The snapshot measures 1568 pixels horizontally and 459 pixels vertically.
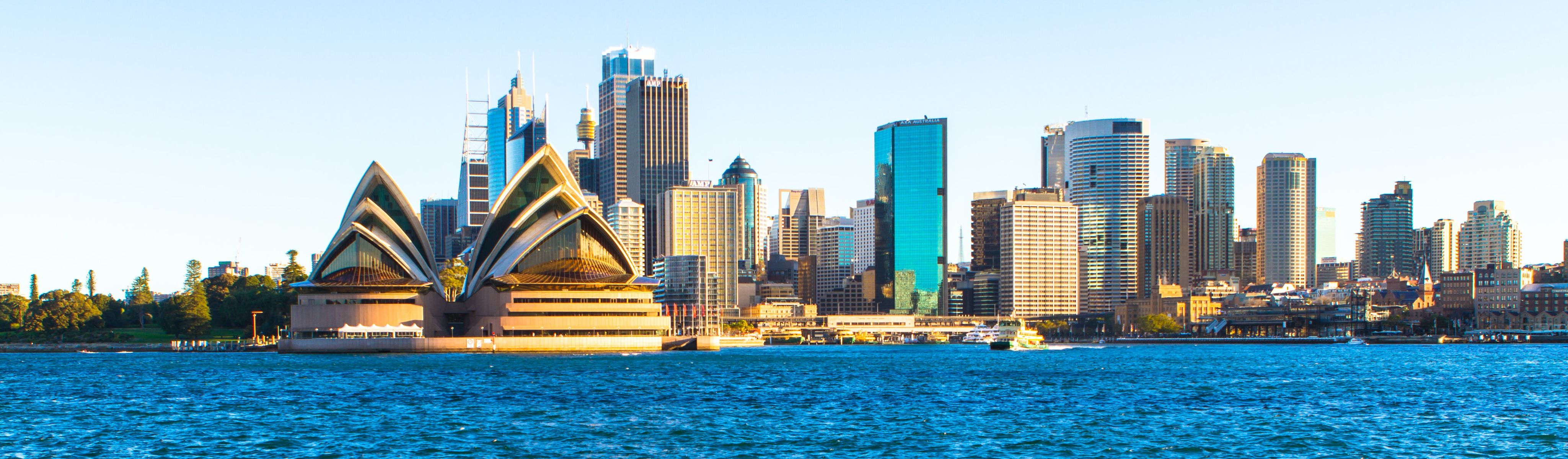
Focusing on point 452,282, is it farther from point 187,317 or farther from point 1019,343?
point 1019,343

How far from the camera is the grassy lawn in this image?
17538 centimetres

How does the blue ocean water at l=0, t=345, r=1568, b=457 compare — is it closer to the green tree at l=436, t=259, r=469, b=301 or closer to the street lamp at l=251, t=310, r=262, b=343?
the street lamp at l=251, t=310, r=262, b=343

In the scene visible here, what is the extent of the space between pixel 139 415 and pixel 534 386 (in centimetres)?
2175

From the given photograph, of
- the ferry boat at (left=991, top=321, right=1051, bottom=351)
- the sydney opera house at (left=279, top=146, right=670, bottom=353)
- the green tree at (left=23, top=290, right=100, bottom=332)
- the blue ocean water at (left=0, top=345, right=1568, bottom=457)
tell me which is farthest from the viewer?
the green tree at (left=23, top=290, right=100, bottom=332)

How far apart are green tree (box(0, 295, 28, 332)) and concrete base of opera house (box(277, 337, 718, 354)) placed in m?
54.1

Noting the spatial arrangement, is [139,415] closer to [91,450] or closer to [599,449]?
[91,450]

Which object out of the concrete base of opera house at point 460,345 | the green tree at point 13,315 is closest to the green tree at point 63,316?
the green tree at point 13,315

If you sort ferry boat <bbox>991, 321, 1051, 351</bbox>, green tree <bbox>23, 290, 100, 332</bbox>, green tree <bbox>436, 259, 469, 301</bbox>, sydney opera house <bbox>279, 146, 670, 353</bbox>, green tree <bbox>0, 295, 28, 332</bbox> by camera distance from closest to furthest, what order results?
sydney opera house <bbox>279, 146, 670, 353</bbox> → ferry boat <bbox>991, 321, 1051, 351</bbox> → green tree <bbox>23, 290, 100, 332</bbox> → green tree <bbox>0, 295, 28, 332</bbox> → green tree <bbox>436, 259, 469, 301</bbox>

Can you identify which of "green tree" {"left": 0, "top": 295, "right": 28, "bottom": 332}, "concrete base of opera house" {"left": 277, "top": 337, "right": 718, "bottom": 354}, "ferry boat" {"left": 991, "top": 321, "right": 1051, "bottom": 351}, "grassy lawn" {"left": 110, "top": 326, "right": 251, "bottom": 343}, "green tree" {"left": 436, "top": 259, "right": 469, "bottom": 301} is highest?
"green tree" {"left": 436, "top": 259, "right": 469, "bottom": 301}

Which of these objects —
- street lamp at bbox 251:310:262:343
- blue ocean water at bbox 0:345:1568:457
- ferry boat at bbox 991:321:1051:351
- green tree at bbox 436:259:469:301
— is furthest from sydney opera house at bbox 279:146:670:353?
ferry boat at bbox 991:321:1051:351

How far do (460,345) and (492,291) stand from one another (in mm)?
8139

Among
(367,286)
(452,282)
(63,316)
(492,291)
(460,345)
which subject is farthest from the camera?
(452,282)

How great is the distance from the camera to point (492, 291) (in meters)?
150

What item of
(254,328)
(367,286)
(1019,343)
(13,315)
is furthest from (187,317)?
(1019,343)
